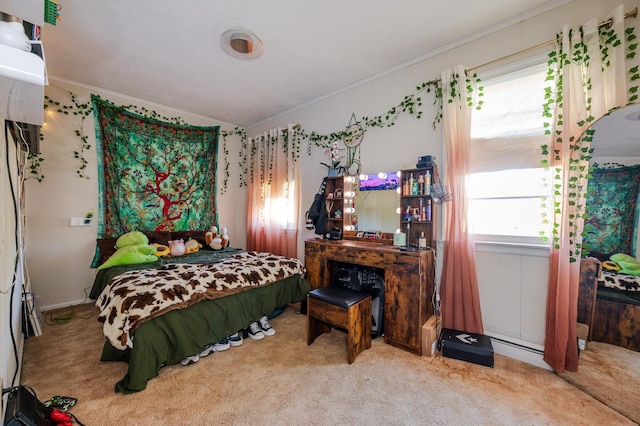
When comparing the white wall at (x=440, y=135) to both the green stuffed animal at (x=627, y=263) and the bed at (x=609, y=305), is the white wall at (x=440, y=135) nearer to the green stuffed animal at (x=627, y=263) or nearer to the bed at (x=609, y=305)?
the bed at (x=609, y=305)

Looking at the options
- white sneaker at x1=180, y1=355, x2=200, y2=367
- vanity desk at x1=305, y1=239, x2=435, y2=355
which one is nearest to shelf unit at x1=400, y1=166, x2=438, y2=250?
vanity desk at x1=305, y1=239, x2=435, y2=355

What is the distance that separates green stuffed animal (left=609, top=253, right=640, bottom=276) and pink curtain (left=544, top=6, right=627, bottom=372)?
8.7 inches

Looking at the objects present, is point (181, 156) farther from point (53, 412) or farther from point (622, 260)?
point (622, 260)

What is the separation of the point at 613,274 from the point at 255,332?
108 inches

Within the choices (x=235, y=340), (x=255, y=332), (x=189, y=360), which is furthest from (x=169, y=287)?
(x=255, y=332)

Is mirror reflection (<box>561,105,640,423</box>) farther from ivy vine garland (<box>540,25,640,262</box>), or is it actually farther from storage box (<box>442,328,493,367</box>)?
storage box (<box>442,328,493,367</box>)

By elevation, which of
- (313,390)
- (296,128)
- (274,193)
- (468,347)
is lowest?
(313,390)

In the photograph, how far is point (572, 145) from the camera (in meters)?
1.88

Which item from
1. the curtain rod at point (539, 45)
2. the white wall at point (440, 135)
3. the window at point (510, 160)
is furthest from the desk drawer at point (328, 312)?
the curtain rod at point (539, 45)

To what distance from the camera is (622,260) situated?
1.59 m

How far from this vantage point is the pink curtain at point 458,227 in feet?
7.41

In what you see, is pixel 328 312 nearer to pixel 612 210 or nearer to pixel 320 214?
pixel 320 214

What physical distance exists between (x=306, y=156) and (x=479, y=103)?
86.5 inches

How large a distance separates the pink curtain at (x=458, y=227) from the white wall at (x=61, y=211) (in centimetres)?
424
